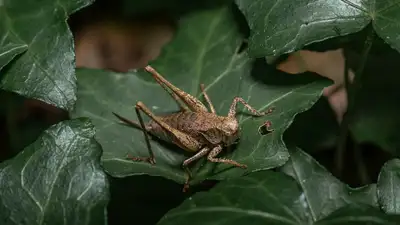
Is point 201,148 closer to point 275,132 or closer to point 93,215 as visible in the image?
point 275,132

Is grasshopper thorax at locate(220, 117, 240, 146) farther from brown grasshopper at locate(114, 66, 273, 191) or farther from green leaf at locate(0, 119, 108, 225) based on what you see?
green leaf at locate(0, 119, 108, 225)

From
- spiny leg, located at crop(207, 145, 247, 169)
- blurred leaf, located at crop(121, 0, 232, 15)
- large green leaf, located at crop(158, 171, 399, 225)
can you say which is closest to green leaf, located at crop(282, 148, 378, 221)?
large green leaf, located at crop(158, 171, 399, 225)

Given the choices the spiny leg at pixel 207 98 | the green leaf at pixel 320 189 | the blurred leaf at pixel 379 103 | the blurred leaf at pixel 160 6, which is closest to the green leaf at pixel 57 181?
the spiny leg at pixel 207 98

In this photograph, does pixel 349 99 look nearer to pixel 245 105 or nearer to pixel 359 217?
pixel 245 105

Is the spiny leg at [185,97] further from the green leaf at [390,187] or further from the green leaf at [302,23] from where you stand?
the green leaf at [390,187]

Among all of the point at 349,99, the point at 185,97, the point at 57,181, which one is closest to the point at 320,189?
the point at 349,99
